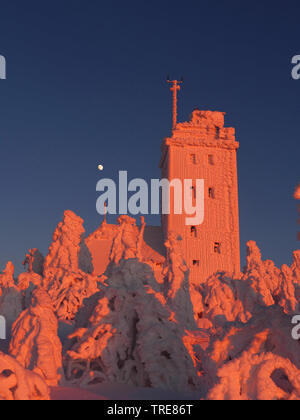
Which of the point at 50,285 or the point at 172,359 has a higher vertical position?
the point at 50,285

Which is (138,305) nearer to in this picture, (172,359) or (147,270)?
(172,359)

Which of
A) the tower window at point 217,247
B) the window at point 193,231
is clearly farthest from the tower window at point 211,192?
the tower window at point 217,247

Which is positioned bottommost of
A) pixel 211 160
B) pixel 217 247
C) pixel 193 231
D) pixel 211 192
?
pixel 217 247

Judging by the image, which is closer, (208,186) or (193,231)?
(193,231)

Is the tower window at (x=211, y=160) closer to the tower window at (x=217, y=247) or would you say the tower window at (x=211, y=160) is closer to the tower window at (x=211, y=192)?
the tower window at (x=211, y=192)

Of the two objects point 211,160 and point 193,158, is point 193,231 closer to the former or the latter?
point 193,158

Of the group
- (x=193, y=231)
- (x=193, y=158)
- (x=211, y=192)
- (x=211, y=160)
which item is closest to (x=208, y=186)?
(x=211, y=192)

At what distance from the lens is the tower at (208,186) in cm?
3119

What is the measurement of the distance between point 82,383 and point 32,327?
4.14 ft

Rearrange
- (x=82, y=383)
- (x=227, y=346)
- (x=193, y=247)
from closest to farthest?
(x=227, y=346), (x=82, y=383), (x=193, y=247)

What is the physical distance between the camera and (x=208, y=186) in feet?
107

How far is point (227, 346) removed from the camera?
22.0 ft
